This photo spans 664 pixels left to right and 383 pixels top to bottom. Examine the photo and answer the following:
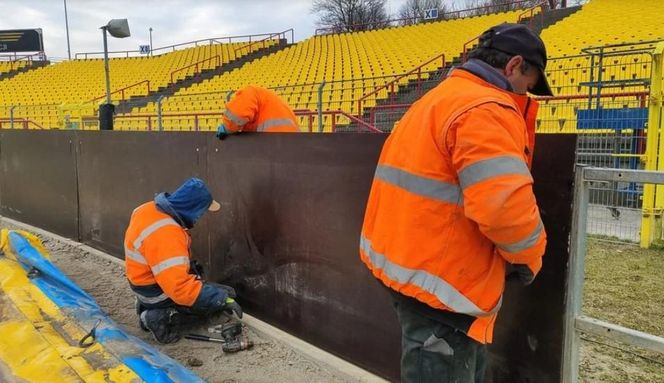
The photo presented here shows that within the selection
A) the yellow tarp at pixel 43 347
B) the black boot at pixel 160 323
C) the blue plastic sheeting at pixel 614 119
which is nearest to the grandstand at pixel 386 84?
the blue plastic sheeting at pixel 614 119

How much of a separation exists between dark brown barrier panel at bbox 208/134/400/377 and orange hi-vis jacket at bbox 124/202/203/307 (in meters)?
0.57

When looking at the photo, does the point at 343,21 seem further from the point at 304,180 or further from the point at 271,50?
the point at 304,180

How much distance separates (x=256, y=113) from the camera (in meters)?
4.27

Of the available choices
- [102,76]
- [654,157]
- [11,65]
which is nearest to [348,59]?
[102,76]

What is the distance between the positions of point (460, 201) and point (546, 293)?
2.89 feet

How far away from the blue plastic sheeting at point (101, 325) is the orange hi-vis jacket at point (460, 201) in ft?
4.49

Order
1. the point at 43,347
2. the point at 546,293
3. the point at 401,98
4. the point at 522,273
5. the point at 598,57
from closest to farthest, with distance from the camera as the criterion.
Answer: the point at 522,273 → the point at 546,293 → the point at 43,347 → the point at 598,57 → the point at 401,98

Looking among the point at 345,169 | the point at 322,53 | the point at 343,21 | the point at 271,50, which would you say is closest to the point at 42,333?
the point at 345,169

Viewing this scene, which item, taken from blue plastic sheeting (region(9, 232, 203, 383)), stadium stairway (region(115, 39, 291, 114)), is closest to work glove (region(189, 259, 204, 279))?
blue plastic sheeting (region(9, 232, 203, 383))

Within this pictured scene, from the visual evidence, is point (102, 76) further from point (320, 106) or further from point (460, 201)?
point (460, 201)

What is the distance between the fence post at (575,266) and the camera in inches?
84.2

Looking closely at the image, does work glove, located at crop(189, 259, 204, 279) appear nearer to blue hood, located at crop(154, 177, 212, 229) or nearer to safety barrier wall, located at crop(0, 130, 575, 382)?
safety barrier wall, located at crop(0, 130, 575, 382)

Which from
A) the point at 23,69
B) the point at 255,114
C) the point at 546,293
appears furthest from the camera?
the point at 23,69

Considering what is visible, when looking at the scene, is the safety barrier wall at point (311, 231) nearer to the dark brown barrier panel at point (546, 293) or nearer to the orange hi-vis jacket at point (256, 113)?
the dark brown barrier panel at point (546, 293)
